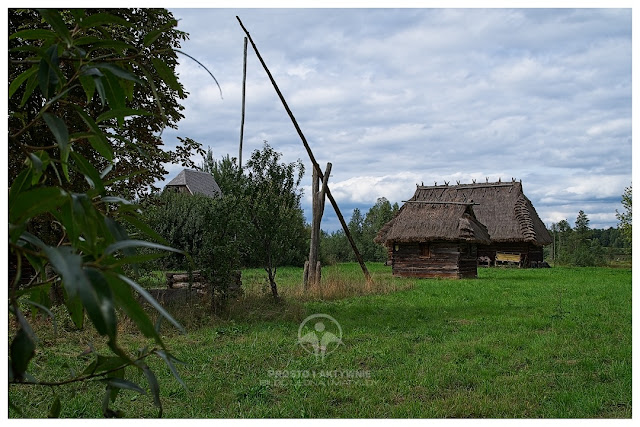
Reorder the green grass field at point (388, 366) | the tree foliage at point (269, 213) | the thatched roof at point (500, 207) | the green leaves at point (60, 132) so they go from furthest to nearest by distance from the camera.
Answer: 1. the thatched roof at point (500, 207)
2. the tree foliage at point (269, 213)
3. the green grass field at point (388, 366)
4. the green leaves at point (60, 132)

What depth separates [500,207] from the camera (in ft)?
84.3

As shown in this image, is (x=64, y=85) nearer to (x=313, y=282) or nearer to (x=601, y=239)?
(x=313, y=282)

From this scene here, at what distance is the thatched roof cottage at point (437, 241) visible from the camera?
56.9ft

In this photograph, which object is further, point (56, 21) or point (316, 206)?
point (316, 206)

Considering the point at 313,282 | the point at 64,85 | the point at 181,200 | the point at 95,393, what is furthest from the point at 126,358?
the point at 181,200

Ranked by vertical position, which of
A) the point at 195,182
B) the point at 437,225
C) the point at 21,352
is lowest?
the point at 21,352

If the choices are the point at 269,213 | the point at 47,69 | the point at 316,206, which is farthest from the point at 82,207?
the point at 316,206

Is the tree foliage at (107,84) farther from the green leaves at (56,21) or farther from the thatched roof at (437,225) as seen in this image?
the thatched roof at (437,225)

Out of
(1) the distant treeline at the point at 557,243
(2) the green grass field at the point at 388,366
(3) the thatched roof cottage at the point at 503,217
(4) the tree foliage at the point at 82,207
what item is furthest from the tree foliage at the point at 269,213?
(3) the thatched roof cottage at the point at 503,217

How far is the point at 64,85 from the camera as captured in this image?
1008mm

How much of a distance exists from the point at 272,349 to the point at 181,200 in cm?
1291

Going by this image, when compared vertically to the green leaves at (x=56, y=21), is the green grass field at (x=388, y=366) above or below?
below

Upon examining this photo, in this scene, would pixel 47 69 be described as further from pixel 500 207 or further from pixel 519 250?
pixel 500 207

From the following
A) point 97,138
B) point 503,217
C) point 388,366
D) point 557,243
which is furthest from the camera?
point 557,243
